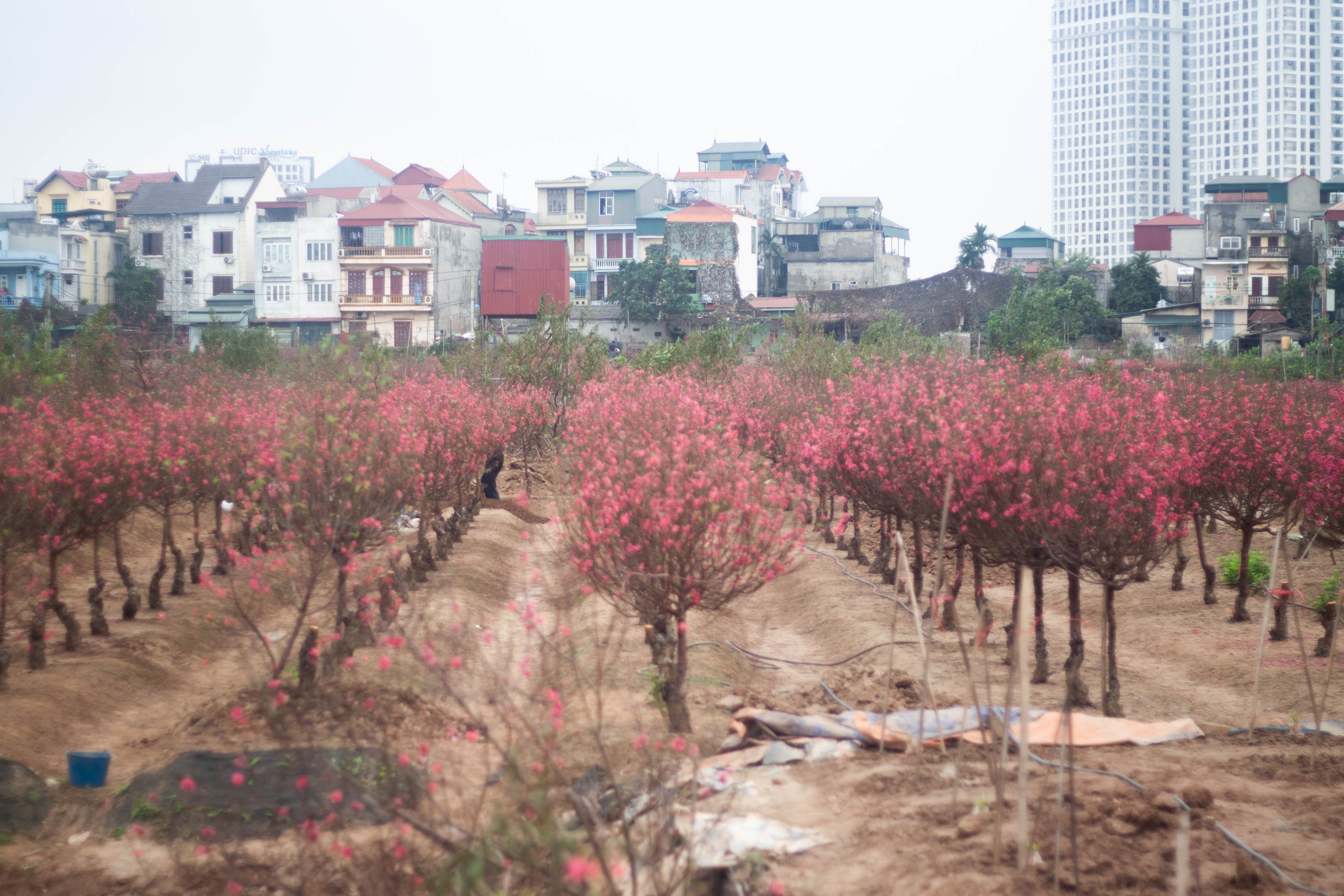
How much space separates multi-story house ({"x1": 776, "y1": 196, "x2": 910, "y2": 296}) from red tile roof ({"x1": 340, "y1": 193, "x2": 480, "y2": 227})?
25799mm

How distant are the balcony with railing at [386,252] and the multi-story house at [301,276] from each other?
1.07 m

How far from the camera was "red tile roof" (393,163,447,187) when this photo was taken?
297 feet

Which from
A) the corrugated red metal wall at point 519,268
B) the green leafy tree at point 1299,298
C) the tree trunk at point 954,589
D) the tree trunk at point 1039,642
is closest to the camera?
the tree trunk at point 1039,642

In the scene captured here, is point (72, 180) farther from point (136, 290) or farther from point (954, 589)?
point (954, 589)

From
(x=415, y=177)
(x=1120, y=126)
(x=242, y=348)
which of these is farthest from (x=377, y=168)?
(x=1120, y=126)

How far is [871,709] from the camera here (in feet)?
48.3

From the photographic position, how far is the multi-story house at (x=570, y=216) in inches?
3214

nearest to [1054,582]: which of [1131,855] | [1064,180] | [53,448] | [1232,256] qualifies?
[1131,855]

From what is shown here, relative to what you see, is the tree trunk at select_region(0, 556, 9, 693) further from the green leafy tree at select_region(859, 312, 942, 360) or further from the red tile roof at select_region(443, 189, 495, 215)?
the red tile roof at select_region(443, 189, 495, 215)

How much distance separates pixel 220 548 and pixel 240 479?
8.02ft

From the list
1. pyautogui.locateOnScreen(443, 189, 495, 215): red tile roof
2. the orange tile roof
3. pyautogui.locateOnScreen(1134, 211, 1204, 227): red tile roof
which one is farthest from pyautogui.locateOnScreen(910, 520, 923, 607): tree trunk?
pyautogui.locateOnScreen(1134, 211, 1204, 227): red tile roof

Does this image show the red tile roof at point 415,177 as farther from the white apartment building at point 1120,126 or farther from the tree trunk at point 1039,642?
→ the white apartment building at point 1120,126

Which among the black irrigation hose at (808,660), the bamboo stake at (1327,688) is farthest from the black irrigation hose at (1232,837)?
the black irrigation hose at (808,660)

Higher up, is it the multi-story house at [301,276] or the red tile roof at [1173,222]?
the red tile roof at [1173,222]
